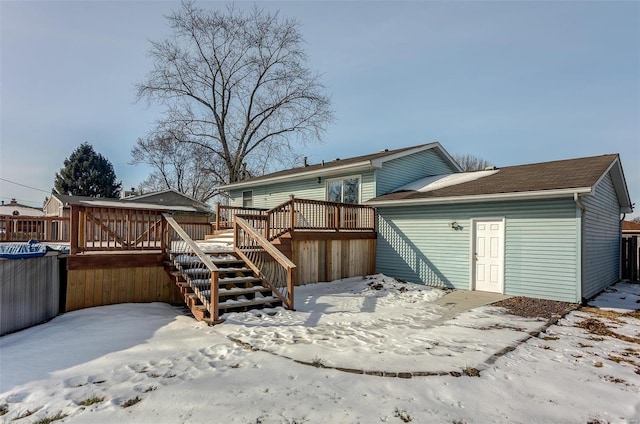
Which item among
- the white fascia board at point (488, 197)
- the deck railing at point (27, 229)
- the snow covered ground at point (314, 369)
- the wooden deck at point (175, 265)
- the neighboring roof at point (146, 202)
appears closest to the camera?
the snow covered ground at point (314, 369)

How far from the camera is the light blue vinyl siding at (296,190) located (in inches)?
484

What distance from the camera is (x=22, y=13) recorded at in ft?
26.1

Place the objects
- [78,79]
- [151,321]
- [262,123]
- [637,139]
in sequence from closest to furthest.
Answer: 1. [151,321]
2. [78,79]
3. [637,139]
4. [262,123]

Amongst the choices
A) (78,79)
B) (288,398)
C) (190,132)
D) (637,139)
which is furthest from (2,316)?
(637,139)

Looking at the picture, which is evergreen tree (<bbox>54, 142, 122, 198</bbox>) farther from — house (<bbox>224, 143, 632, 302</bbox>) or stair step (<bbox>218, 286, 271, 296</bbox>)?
stair step (<bbox>218, 286, 271, 296</bbox>)

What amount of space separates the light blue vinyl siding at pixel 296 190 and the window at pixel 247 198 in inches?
8.2

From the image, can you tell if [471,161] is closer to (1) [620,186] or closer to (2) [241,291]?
(1) [620,186]

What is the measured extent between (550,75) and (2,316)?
16674mm

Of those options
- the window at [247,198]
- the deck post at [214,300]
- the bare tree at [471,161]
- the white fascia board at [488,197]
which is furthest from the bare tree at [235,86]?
the bare tree at [471,161]

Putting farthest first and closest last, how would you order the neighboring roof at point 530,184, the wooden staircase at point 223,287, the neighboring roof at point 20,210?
the neighboring roof at point 20,210, the neighboring roof at point 530,184, the wooden staircase at point 223,287

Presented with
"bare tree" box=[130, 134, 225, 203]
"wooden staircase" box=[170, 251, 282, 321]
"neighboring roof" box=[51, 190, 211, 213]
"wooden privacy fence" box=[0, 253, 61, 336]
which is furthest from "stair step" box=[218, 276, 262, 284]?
"bare tree" box=[130, 134, 225, 203]

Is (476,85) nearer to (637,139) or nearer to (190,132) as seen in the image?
(637,139)

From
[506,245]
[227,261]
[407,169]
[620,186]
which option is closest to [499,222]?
[506,245]

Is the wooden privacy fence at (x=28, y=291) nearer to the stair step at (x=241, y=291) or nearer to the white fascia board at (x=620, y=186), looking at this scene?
the stair step at (x=241, y=291)
